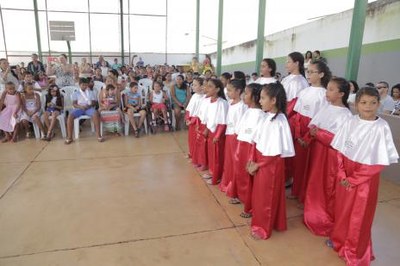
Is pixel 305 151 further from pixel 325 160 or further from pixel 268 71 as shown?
pixel 268 71

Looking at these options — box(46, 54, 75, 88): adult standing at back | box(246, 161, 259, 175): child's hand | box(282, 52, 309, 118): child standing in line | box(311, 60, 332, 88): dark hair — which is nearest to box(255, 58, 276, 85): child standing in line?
box(282, 52, 309, 118): child standing in line

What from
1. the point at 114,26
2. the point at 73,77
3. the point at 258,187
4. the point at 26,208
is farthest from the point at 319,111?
the point at 114,26

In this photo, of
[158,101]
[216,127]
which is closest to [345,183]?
[216,127]

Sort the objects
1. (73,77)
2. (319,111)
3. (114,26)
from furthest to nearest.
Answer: (114,26), (73,77), (319,111)

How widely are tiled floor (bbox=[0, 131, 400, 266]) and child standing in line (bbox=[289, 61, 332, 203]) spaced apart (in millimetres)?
540

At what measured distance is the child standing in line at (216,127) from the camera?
3410mm

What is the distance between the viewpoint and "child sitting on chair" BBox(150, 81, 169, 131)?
6137mm

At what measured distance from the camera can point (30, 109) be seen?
5543 mm

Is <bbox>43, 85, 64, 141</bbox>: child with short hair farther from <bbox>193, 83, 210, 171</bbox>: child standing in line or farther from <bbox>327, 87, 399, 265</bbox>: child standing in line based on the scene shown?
<bbox>327, 87, 399, 265</bbox>: child standing in line

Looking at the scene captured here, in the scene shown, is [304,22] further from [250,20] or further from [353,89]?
[353,89]

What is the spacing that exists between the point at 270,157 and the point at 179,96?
4249 mm

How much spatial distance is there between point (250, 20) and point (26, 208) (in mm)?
12126

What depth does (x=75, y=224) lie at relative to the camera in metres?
2.68

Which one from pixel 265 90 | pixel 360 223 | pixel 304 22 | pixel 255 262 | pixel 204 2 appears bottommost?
pixel 255 262
